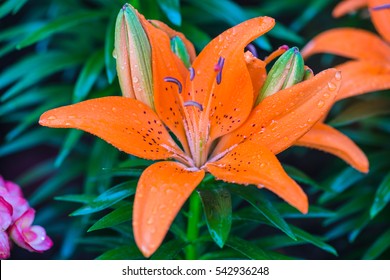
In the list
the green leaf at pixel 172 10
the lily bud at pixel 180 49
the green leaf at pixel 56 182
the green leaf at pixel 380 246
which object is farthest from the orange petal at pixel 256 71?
the green leaf at pixel 56 182

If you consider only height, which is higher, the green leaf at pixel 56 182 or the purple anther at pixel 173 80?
the purple anther at pixel 173 80

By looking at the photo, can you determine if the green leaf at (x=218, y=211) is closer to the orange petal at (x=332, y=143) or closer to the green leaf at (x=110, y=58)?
the orange petal at (x=332, y=143)

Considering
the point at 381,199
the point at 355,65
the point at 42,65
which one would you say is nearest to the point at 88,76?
the point at 42,65

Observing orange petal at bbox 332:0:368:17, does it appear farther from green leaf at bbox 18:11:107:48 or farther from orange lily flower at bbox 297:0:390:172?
green leaf at bbox 18:11:107:48

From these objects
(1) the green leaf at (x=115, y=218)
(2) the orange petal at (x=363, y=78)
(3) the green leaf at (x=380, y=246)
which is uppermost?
(2) the orange petal at (x=363, y=78)

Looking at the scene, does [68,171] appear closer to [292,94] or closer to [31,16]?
[31,16]
